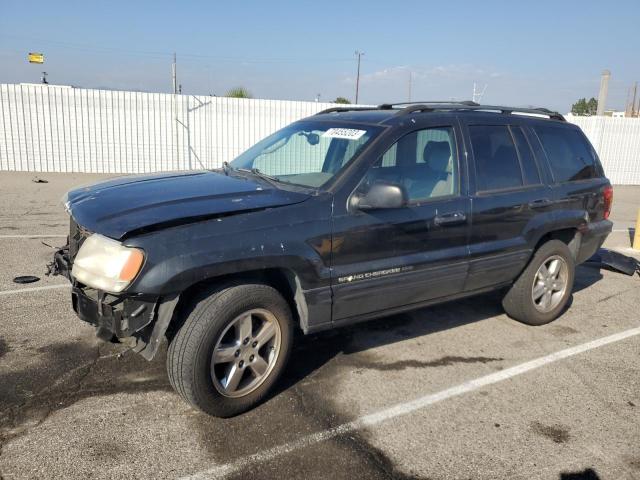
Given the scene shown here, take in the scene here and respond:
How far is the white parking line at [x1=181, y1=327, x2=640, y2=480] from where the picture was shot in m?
2.83

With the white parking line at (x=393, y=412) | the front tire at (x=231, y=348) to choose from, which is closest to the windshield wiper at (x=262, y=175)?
the front tire at (x=231, y=348)

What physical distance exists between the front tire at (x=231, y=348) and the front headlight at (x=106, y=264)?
17.8 inches

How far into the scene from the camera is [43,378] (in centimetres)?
363

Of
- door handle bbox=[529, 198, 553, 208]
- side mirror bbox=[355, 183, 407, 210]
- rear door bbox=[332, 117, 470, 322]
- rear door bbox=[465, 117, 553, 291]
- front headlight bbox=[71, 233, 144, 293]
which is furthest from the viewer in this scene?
door handle bbox=[529, 198, 553, 208]

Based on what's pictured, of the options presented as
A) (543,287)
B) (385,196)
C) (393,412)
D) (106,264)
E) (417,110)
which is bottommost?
(393,412)

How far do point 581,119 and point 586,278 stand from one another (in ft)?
48.1

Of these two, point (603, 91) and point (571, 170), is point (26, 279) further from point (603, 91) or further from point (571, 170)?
point (603, 91)

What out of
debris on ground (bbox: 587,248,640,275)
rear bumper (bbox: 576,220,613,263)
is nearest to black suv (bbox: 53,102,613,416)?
rear bumper (bbox: 576,220,613,263)

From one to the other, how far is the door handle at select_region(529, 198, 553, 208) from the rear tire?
427 millimetres

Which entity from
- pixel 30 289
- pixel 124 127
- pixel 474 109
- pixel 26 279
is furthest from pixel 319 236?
pixel 124 127

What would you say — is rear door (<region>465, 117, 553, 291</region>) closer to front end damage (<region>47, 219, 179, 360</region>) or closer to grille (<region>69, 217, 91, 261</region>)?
front end damage (<region>47, 219, 179, 360</region>)

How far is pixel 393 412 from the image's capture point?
3418 mm

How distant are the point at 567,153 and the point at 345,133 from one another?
2.46m

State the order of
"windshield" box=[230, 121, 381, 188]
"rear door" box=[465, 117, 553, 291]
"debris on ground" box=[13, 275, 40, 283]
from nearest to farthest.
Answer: "windshield" box=[230, 121, 381, 188] → "rear door" box=[465, 117, 553, 291] → "debris on ground" box=[13, 275, 40, 283]
